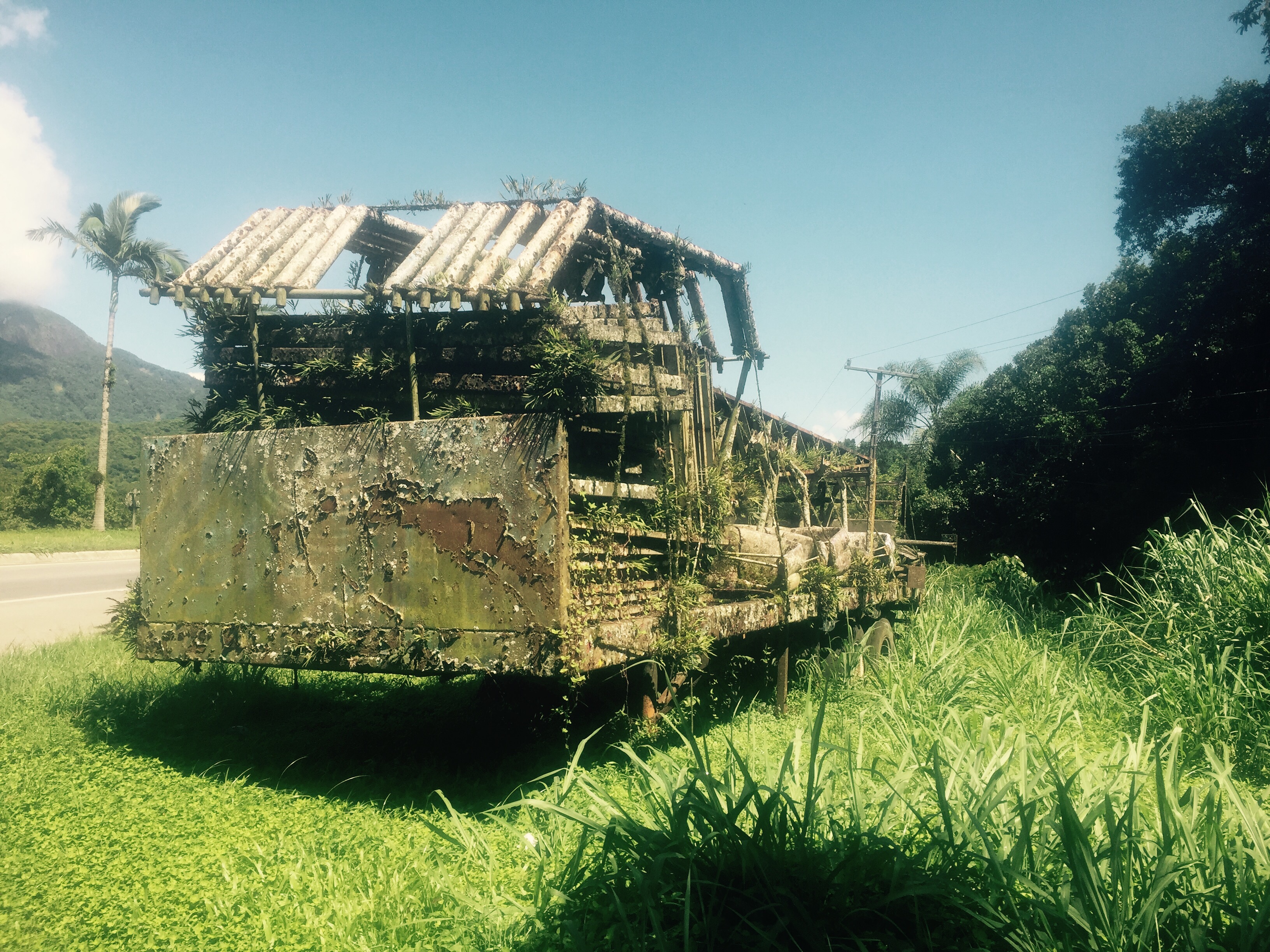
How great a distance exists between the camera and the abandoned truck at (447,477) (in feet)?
10.5

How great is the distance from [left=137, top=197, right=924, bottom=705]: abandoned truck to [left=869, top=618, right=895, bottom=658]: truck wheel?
153 centimetres

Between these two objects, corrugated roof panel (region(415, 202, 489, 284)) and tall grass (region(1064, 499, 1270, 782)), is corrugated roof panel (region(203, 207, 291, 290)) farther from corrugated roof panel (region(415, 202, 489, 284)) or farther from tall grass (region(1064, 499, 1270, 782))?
tall grass (region(1064, 499, 1270, 782))

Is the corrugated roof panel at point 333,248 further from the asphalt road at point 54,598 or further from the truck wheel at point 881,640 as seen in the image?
the truck wheel at point 881,640

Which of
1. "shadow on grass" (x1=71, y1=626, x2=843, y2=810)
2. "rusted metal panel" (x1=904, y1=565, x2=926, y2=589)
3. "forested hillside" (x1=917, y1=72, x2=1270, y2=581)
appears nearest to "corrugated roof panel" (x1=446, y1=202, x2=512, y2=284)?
"shadow on grass" (x1=71, y1=626, x2=843, y2=810)

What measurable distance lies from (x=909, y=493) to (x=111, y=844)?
28.1 m

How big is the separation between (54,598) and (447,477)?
10587 millimetres

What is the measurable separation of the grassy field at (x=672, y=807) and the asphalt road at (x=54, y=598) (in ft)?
8.09

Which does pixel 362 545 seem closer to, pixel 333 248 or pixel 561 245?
pixel 561 245

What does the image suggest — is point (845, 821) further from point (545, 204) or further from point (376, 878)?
point (545, 204)

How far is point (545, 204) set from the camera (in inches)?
191

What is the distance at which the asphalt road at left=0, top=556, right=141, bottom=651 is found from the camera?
27.5ft

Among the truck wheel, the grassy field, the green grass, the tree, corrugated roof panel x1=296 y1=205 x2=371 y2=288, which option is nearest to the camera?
the grassy field

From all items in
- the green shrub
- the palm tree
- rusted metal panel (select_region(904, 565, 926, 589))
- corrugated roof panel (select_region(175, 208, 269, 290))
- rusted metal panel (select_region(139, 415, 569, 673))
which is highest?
the palm tree

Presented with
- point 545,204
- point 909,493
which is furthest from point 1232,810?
point 909,493
